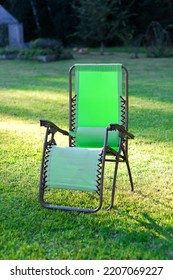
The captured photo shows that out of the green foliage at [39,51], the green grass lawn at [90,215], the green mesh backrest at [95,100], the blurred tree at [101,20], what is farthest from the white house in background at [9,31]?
the green mesh backrest at [95,100]

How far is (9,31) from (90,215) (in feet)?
68.1

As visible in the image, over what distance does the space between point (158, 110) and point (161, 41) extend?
12.7m

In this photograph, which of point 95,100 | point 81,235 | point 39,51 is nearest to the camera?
point 81,235

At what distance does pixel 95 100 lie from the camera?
4156 millimetres

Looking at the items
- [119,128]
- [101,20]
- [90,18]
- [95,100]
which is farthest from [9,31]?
[119,128]

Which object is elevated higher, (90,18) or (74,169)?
(90,18)

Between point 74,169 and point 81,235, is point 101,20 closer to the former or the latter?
point 74,169

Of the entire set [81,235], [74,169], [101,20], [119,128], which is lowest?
[81,235]

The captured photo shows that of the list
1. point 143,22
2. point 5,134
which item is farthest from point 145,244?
point 143,22

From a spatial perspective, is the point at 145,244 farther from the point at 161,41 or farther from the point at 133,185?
the point at 161,41

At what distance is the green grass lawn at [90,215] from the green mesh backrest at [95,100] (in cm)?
53

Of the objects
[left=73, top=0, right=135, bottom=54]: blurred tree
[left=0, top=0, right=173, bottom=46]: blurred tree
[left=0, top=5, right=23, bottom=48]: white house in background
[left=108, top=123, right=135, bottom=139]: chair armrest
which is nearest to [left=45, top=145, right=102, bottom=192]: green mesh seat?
[left=108, top=123, right=135, bottom=139]: chair armrest

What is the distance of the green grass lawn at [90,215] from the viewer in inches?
115
